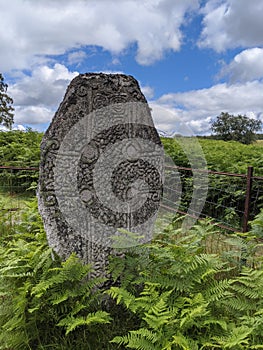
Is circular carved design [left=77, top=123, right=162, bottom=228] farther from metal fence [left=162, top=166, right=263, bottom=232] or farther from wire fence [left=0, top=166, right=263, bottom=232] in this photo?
metal fence [left=162, top=166, right=263, bottom=232]

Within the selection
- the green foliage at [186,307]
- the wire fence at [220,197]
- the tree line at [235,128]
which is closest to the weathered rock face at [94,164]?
the green foliage at [186,307]

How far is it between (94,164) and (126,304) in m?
1.34

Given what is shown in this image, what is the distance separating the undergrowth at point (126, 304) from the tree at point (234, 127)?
142 feet

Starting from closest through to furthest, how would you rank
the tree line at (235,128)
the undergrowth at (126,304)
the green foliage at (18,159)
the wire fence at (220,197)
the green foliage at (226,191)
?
the undergrowth at (126,304), the wire fence at (220,197), the green foliage at (226,191), the green foliage at (18,159), the tree line at (235,128)

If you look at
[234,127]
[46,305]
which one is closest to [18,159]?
[46,305]

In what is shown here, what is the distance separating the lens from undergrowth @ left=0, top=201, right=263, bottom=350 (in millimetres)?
2854

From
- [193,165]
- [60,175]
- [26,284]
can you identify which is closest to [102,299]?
[26,284]

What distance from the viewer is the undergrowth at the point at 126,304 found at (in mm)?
2854

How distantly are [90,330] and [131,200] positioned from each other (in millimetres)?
1247

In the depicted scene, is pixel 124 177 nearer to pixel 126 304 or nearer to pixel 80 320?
pixel 126 304

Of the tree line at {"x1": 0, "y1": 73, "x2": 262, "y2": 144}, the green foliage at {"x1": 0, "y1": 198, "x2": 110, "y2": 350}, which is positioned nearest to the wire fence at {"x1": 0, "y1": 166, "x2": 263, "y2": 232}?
the green foliage at {"x1": 0, "y1": 198, "x2": 110, "y2": 350}

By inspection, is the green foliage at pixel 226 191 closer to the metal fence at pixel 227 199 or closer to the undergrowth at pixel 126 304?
the metal fence at pixel 227 199

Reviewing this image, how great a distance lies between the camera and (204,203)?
331 inches

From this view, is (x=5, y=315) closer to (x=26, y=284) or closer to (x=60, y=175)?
(x=26, y=284)
